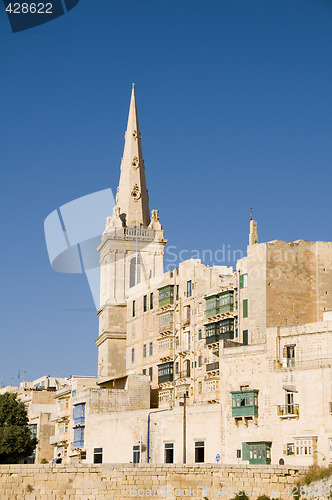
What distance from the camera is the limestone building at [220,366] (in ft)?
137

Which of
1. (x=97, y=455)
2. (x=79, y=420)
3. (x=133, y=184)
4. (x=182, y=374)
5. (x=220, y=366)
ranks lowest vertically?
(x=97, y=455)

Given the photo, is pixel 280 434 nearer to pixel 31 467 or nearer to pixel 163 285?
pixel 31 467

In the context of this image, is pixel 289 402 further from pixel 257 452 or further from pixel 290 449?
pixel 257 452

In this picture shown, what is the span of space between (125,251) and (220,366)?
29913 mm

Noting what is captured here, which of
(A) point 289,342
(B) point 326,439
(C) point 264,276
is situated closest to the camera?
(B) point 326,439

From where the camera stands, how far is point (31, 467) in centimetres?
4100

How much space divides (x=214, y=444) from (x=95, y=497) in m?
8.16

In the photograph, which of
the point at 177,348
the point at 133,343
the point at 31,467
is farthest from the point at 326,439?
the point at 133,343

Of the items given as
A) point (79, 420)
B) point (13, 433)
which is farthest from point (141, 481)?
point (13, 433)

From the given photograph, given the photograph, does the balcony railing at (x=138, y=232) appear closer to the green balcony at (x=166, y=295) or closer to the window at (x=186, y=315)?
the green balcony at (x=166, y=295)

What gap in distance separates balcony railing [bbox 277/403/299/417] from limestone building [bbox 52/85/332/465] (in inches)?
2.1

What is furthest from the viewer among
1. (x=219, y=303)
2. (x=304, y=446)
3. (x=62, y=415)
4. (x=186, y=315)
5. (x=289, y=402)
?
(x=62, y=415)

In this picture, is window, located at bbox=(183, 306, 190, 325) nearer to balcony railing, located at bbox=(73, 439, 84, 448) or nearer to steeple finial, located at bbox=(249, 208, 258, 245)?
steeple finial, located at bbox=(249, 208, 258, 245)

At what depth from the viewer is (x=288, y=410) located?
4166 cm
